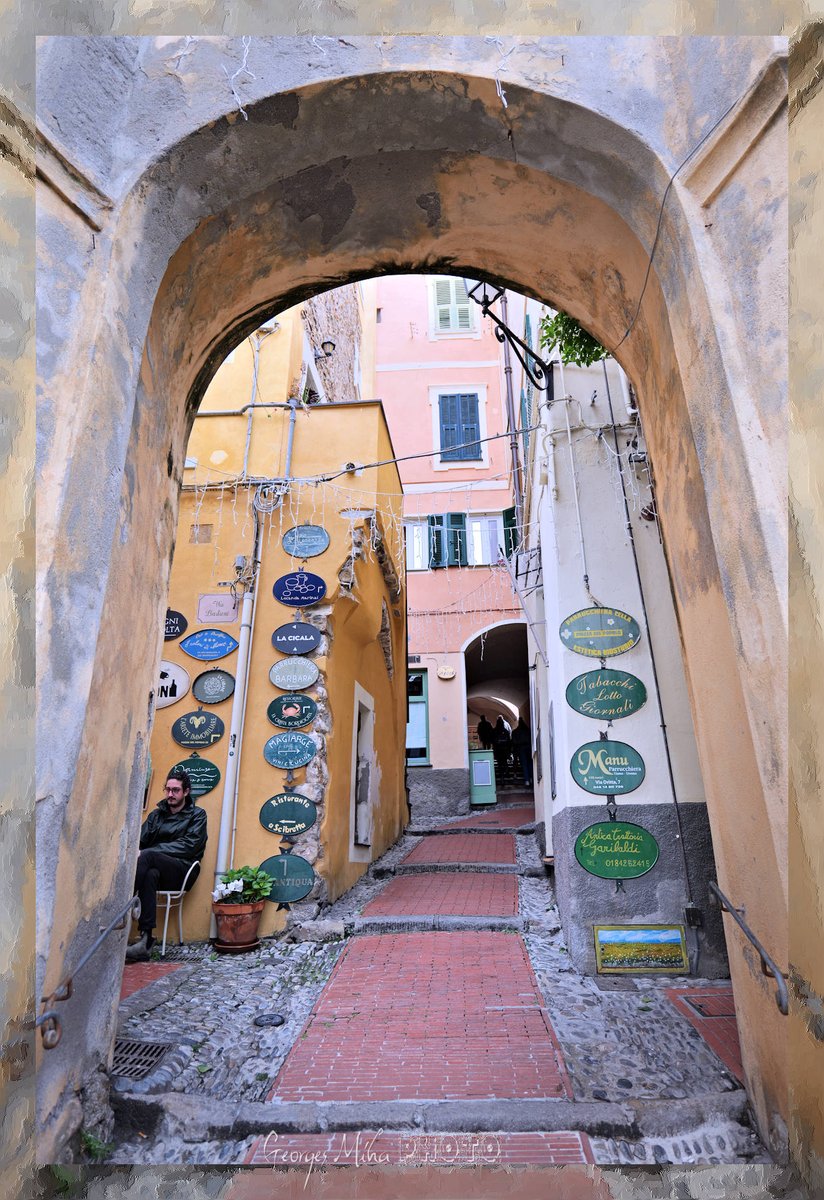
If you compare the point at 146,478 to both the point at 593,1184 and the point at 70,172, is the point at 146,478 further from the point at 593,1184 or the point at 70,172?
the point at 593,1184

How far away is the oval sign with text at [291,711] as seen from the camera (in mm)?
6598

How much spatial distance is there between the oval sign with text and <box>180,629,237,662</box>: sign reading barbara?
689 millimetres

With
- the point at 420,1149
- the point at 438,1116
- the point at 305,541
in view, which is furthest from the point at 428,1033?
the point at 305,541

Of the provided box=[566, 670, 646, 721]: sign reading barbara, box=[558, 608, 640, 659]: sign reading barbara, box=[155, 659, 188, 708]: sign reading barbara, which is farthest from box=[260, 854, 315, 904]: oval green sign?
box=[558, 608, 640, 659]: sign reading barbara

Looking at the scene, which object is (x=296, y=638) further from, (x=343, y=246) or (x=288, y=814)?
(x=343, y=246)

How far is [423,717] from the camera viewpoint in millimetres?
15117

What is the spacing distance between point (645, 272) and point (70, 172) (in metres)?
2.38

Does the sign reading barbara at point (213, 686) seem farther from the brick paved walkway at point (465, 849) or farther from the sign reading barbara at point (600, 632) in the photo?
the brick paved walkway at point (465, 849)

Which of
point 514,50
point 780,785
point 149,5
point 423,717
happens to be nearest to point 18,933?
point 780,785

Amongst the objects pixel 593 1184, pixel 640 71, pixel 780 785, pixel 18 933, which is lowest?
pixel 593 1184

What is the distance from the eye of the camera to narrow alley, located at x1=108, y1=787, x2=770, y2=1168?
262cm

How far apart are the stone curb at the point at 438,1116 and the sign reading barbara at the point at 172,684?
417cm

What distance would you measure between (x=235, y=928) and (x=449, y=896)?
226 centimetres

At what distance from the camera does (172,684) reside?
6723mm
